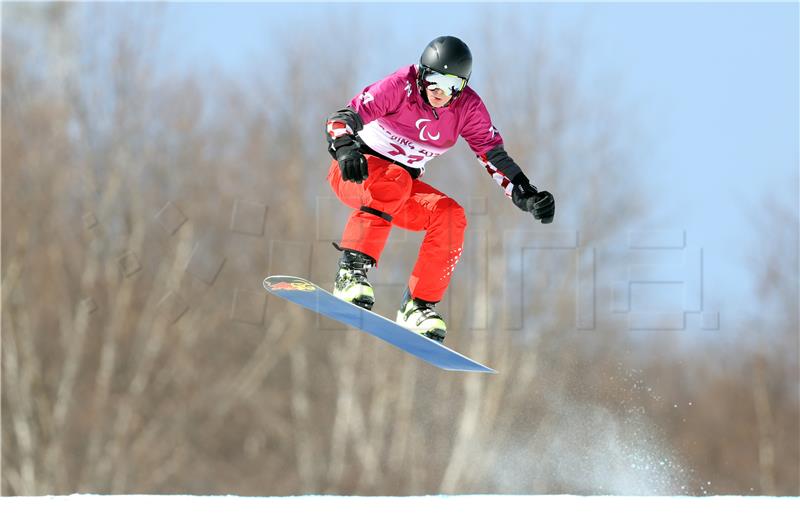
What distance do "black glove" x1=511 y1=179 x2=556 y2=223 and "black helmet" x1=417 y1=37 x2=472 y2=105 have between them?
2.53ft

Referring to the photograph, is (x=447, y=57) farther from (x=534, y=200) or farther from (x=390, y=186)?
(x=534, y=200)

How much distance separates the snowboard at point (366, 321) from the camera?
21.2 feet

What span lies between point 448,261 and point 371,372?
15.1 meters

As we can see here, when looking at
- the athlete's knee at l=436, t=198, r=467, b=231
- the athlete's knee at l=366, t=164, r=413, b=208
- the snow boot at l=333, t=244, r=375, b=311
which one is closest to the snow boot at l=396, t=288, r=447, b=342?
the snow boot at l=333, t=244, r=375, b=311

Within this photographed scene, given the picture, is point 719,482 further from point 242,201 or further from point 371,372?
point 242,201

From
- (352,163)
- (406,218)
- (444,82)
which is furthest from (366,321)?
(444,82)

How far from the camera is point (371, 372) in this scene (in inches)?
846
